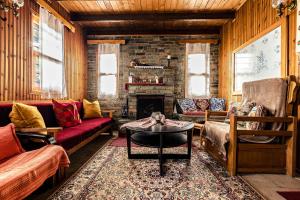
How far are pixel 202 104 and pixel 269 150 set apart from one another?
293 centimetres

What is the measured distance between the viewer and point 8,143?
1.79 metres

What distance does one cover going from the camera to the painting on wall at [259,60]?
2.94 m

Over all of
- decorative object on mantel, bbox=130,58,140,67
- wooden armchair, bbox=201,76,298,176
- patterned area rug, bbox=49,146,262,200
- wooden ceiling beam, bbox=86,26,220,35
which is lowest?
patterned area rug, bbox=49,146,262,200

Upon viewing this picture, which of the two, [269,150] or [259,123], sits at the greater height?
[259,123]

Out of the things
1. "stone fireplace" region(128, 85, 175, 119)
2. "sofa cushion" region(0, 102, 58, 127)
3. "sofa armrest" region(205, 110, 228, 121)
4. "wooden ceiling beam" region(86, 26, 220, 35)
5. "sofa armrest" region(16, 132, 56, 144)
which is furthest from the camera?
"wooden ceiling beam" region(86, 26, 220, 35)

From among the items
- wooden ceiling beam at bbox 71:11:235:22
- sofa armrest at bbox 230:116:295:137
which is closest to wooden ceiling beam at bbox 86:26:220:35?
wooden ceiling beam at bbox 71:11:235:22

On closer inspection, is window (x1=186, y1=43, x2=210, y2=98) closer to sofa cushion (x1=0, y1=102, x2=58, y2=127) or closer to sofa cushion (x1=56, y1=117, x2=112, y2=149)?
sofa cushion (x1=56, y1=117, x2=112, y2=149)

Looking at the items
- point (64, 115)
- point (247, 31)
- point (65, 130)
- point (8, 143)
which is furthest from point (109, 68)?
point (8, 143)

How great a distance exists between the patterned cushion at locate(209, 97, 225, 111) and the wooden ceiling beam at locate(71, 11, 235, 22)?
6.61 feet

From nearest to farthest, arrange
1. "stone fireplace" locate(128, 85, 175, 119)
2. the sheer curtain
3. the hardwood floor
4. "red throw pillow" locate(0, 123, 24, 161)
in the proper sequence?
1. "red throw pillow" locate(0, 123, 24, 161)
2. the hardwood floor
3. the sheer curtain
4. "stone fireplace" locate(128, 85, 175, 119)

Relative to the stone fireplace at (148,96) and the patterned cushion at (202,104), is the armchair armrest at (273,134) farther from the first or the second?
the stone fireplace at (148,96)

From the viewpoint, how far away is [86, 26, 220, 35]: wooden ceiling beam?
555cm

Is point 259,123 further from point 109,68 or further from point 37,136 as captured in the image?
point 109,68

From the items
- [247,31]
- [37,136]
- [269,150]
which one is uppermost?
[247,31]
